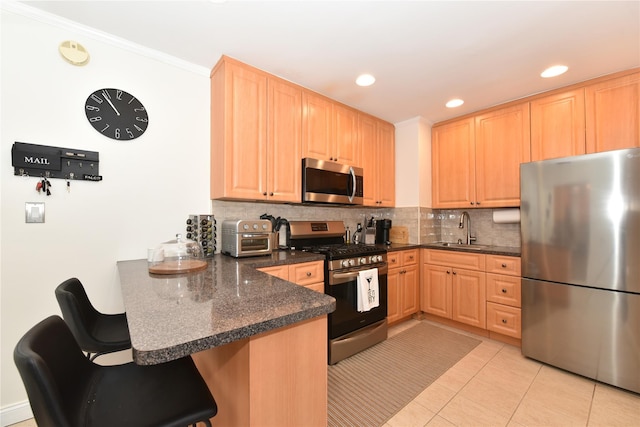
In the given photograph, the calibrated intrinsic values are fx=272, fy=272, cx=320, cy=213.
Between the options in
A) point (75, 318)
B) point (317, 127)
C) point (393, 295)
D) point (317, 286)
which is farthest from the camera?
point (393, 295)

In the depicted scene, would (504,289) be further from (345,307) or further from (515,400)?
(345,307)

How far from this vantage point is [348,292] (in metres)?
2.44

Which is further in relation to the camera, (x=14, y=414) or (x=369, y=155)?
(x=369, y=155)

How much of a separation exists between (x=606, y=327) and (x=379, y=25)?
2.70 m

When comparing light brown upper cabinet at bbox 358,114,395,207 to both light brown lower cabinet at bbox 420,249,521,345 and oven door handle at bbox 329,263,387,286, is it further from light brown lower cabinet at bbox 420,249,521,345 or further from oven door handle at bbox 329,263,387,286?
oven door handle at bbox 329,263,387,286

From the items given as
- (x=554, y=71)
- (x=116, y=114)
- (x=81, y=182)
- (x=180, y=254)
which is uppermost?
(x=554, y=71)

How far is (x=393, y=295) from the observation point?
3.00 metres

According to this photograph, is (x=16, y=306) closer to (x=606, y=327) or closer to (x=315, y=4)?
(x=315, y=4)

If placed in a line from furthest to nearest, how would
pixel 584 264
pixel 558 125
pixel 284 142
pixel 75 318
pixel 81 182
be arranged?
pixel 558 125 < pixel 284 142 < pixel 584 264 < pixel 81 182 < pixel 75 318

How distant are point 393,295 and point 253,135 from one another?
2.19 meters

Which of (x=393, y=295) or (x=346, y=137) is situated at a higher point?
(x=346, y=137)

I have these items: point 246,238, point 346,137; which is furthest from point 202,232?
point 346,137

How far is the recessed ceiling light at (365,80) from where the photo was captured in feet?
8.14

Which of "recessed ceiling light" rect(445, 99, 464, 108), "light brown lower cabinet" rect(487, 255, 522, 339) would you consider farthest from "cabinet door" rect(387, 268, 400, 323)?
"recessed ceiling light" rect(445, 99, 464, 108)
